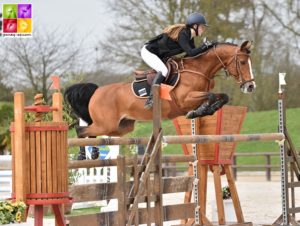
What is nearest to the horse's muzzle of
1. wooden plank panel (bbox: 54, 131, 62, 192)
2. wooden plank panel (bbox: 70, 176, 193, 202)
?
wooden plank panel (bbox: 70, 176, 193, 202)

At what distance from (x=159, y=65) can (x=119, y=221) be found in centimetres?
273

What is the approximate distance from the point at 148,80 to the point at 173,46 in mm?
421

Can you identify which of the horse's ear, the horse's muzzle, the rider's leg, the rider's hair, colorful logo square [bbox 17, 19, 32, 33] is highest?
colorful logo square [bbox 17, 19, 32, 33]

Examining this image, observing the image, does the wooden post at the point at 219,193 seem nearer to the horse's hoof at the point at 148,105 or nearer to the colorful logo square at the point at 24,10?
the horse's hoof at the point at 148,105

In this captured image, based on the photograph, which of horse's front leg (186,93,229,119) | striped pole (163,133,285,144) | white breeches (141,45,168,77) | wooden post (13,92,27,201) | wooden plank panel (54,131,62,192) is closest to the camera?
wooden post (13,92,27,201)

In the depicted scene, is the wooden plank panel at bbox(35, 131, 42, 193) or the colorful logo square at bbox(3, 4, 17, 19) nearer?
the wooden plank panel at bbox(35, 131, 42, 193)

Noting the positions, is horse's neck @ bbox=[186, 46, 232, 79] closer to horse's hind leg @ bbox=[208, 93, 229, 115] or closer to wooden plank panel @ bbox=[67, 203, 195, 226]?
horse's hind leg @ bbox=[208, 93, 229, 115]

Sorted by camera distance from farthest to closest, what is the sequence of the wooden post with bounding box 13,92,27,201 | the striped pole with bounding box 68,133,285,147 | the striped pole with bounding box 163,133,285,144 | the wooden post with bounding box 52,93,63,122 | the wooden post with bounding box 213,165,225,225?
the wooden post with bounding box 213,165,225,225
the striped pole with bounding box 68,133,285,147
the striped pole with bounding box 163,133,285,144
the wooden post with bounding box 52,93,63,122
the wooden post with bounding box 13,92,27,201

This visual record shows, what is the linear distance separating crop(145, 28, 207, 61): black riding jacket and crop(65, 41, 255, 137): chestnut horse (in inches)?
3.9

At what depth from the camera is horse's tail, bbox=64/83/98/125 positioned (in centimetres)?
840

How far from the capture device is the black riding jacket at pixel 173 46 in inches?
302

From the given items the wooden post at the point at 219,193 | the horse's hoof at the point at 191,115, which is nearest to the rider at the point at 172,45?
the horse's hoof at the point at 191,115

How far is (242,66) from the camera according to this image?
7.70 metres

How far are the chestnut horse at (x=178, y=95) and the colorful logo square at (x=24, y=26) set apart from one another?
10126 mm
